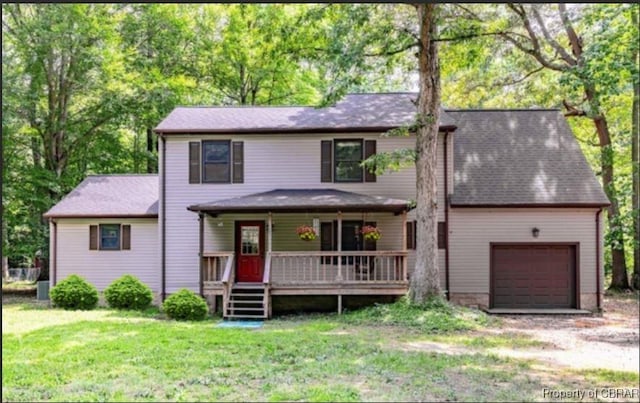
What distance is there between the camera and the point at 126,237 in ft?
53.2

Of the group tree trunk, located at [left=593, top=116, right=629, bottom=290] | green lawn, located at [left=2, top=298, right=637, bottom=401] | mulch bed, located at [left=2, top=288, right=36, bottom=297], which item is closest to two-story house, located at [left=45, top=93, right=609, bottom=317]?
tree trunk, located at [left=593, top=116, right=629, bottom=290]

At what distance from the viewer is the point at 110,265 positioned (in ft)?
52.9

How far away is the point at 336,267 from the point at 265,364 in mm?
6534

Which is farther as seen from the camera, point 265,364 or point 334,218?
point 334,218

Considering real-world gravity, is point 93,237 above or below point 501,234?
below

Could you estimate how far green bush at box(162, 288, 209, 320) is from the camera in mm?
12766

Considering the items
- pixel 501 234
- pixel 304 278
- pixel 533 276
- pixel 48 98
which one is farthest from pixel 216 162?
pixel 48 98

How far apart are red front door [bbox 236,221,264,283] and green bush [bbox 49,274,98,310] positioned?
166 inches

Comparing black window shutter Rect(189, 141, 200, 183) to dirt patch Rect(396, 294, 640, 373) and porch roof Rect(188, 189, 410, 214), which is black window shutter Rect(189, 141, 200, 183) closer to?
porch roof Rect(188, 189, 410, 214)

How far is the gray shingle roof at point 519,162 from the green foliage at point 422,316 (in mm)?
3628

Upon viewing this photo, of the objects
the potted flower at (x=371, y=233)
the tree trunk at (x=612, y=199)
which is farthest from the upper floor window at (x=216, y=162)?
the tree trunk at (x=612, y=199)

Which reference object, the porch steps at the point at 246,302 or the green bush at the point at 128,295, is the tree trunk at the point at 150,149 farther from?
the porch steps at the point at 246,302

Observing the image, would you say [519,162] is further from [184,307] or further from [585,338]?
[184,307]

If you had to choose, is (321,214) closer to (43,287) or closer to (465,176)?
(465,176)
